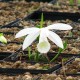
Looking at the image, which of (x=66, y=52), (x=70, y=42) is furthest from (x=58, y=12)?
(x=66, y=52)

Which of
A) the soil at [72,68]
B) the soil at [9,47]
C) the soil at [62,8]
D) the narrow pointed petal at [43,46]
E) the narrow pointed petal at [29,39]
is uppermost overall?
the narrow pointed petal at [29,39]

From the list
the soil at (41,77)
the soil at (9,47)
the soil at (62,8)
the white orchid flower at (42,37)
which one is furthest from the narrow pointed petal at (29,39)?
the soil at (62,8)

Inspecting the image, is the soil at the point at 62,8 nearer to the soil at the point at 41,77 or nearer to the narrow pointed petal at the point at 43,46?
the narrow pointed petal at the point at 43,46

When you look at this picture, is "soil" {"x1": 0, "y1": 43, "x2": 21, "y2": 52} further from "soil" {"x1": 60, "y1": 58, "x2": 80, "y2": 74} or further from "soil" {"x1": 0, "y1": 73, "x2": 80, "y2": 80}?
"soil" {"x1": 0, "y1": 73, "x2": 80, "y2": 80}

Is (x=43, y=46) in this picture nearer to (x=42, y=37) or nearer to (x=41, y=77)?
(x=42, y=37)

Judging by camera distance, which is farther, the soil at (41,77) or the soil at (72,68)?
the soil at (72,68)

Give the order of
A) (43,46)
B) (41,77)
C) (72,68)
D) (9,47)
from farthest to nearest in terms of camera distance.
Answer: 1. (9,47)
2. (72,68)
3. (43,46)
4. (41,77)

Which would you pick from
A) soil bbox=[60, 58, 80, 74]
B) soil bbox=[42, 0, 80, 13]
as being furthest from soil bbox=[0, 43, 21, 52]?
soil bbox=[42, 0, 80, 13]

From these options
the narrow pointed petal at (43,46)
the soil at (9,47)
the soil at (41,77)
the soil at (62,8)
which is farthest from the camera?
the soil at (62,8)

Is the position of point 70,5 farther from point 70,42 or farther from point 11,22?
point 70,42

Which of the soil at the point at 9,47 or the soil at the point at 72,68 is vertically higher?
the soil at the point at 72,68

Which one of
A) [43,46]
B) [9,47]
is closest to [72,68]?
[43,46]

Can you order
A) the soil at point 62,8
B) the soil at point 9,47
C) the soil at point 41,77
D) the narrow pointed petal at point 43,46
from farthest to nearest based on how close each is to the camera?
the soil at point 62,8 < the soil at point 9,47 < the narrow pointed petal at point 43,46 < the soil at point 41,77
